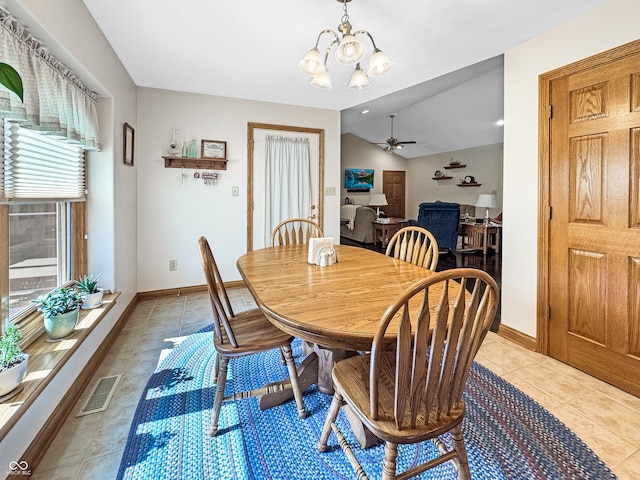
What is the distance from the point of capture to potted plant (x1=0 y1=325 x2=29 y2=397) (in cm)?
119

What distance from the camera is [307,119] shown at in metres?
4.07

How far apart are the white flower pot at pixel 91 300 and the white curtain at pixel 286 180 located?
6.60 ft

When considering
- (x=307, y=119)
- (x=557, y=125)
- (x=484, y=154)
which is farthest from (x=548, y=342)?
(x=484, y=154)

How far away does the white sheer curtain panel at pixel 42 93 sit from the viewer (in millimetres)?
1313

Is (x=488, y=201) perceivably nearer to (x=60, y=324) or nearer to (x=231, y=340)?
(x=231, y=340)

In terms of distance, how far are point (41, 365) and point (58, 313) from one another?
0.30 metres

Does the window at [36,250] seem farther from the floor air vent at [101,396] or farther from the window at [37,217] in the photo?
the floor air vent at [101,396]

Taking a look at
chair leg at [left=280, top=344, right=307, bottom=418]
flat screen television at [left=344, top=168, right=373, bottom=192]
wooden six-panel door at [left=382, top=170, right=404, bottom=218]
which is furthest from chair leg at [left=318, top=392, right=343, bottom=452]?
wooden six-panel door at [left=382, top=170, right=404, bottom=218]

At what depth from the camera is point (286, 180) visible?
4000 mm

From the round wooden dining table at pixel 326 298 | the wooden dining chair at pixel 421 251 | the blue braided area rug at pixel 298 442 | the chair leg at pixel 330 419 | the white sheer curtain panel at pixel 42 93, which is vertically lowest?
the blue braided area rug at pixel 298 442

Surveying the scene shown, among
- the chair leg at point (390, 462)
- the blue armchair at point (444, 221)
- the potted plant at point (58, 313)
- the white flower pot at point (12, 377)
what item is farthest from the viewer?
the blue armchair at point (444, 221)

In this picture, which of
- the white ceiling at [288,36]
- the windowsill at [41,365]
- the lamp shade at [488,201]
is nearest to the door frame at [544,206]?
the white ceiling at [288,36]

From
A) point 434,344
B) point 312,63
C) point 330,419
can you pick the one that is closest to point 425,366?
point 434,344

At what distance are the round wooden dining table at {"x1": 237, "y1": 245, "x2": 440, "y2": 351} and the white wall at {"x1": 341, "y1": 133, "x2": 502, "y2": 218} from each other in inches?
263
